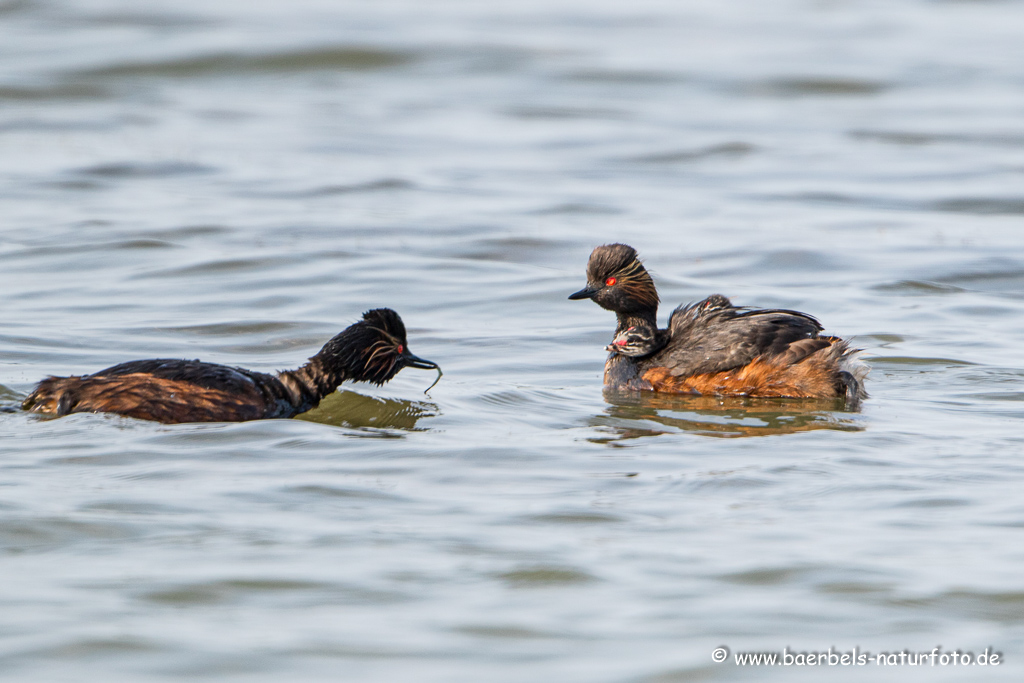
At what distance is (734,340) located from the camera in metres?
9.78

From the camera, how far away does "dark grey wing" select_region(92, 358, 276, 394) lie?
8422 mm

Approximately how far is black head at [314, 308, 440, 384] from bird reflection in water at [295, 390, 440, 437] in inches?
7.7

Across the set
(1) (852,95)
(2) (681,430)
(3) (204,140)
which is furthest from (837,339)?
(1) (852,95)

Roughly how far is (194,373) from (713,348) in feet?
11.3

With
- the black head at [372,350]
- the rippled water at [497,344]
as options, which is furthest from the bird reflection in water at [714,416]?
the black head at [372,350]

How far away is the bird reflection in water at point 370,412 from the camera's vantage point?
350 inches

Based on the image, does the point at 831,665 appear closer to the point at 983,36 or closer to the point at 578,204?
the point at 578,204

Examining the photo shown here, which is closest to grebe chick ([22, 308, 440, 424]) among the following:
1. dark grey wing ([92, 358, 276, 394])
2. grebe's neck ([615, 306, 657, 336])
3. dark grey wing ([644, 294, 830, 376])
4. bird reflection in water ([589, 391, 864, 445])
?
dark grey wing ([92, 358, 276, 394])

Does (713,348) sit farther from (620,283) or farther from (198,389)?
(198,389)

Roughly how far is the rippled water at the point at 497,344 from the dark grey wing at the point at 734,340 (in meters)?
0.38

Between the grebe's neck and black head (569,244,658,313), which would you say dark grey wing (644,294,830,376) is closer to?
the grebe's neck

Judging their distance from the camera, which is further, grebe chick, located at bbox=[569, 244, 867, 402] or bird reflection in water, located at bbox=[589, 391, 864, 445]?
grebe chick, located at bbox=[569, 244, 867, 402]

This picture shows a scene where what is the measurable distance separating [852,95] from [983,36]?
250 inches

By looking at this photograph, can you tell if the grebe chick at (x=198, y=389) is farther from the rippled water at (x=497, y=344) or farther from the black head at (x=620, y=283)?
the black head at (x=620, y=283)
